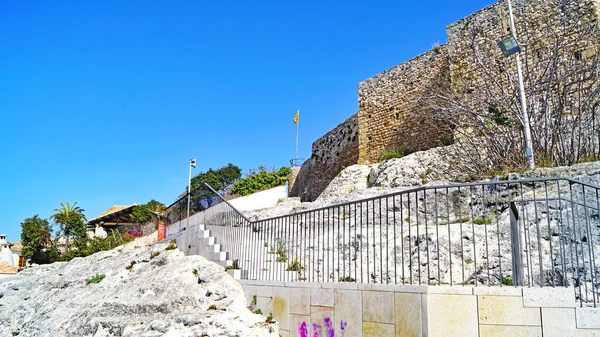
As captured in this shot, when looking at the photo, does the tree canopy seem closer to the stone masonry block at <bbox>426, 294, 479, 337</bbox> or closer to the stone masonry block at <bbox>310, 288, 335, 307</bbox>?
the stone masonry block at <bbox>310, 288, 335, 307</bbox>

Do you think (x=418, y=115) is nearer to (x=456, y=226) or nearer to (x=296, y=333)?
(x=456, y=226)

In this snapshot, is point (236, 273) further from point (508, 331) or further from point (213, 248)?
point (508, 331)

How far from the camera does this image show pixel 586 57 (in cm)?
1266

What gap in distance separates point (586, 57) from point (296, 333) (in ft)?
34.6

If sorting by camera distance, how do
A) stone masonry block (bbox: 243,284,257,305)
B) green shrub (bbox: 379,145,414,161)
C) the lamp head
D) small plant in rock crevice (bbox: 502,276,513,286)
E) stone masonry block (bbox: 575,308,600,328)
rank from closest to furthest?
stone masonry block (bbox: 575,308,600,328) → small plant in rock crevice (bbox: 502,276,513,286) → stone masonry block (bbox: 243,284,257,305) → the lamp head → green shrub (bbox: 379,145,414,161)

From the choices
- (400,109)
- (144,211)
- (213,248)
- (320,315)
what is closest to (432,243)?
(320,315)

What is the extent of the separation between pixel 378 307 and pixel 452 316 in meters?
1.00

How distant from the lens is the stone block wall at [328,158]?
1048 inches

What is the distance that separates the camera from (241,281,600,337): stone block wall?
196 inches

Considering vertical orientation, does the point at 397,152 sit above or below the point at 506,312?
above

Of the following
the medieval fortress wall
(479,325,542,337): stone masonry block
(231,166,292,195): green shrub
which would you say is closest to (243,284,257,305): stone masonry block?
(479,325,542,337): stone masonry block

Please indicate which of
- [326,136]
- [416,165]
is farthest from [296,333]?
[326,136]

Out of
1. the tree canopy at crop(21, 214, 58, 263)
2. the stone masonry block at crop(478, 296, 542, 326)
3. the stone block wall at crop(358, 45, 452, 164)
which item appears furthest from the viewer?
the tree canopy at crop(21, 214, 58, 263)

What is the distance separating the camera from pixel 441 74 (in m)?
19.7
